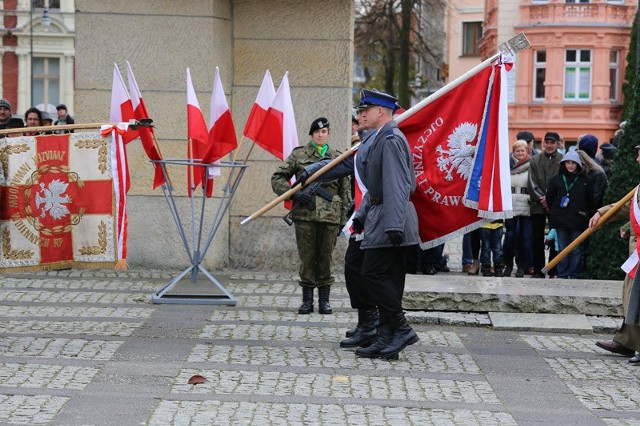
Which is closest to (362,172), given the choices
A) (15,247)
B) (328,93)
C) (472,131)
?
(472,131)

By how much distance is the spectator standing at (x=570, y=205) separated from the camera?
51.9ft

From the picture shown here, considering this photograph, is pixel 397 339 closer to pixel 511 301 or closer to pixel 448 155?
pixel 448 155

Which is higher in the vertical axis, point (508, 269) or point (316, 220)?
point (316, 220)

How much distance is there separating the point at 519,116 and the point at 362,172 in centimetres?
4516

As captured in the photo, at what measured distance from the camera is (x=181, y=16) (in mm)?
16000

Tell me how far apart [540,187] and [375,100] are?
6639 mm

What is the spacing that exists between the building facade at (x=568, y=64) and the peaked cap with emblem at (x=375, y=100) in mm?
44130

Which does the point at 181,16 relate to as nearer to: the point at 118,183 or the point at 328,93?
the point at 328,93

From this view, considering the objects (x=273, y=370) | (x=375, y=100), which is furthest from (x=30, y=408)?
(x=375, y=100)

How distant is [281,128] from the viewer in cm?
1314

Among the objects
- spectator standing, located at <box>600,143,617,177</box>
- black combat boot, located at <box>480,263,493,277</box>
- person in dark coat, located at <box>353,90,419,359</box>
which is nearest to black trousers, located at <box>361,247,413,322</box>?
person in dark coat, located at <box>353,90,419,359</box>

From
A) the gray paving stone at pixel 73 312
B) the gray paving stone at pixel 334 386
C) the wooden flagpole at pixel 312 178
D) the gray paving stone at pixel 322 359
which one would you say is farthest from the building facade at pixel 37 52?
the gray paving stone at pixel 334 386

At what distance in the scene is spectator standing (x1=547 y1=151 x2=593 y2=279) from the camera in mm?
15820

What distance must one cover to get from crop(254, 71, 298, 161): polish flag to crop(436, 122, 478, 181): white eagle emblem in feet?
7.73
